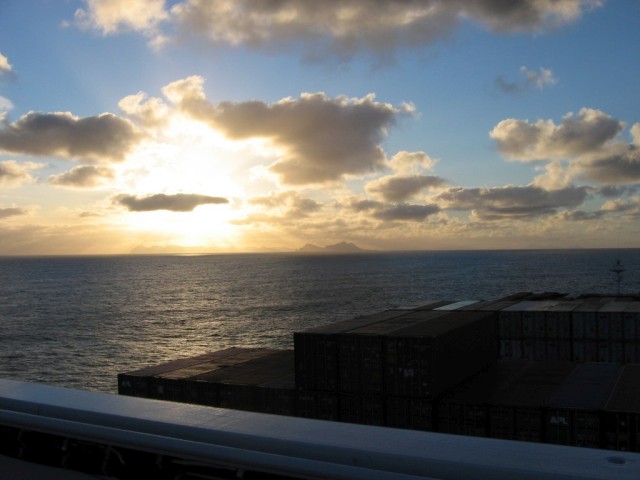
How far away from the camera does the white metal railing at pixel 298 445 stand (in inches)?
77.7

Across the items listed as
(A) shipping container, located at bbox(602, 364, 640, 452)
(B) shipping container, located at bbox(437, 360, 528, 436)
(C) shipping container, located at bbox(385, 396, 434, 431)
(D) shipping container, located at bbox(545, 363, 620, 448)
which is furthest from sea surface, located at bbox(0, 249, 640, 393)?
(A) shipping container, located at bbox(602, 364, 640, 452)

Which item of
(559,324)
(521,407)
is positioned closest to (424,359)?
(521,407)

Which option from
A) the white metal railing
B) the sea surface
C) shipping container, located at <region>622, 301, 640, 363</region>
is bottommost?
the sea surface

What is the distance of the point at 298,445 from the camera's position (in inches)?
87.5

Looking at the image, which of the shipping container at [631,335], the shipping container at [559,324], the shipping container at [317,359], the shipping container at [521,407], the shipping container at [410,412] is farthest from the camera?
the shipping container at [559,324]

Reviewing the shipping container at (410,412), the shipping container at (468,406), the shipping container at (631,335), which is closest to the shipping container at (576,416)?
the shipping container at (468,406)

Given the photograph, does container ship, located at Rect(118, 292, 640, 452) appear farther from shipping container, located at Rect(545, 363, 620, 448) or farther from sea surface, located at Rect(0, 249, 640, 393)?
sea surface, located at Rect(0, 249, 640, 393)

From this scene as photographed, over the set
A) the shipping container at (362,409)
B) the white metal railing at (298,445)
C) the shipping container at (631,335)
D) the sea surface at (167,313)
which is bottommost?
the sea surface at (167,313)

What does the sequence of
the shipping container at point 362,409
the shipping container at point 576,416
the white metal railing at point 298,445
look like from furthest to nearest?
the shipping container at point 362,409 < the shipping container at point 576,416 < the white metal railing at point 298,445

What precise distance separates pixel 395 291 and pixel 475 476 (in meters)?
121

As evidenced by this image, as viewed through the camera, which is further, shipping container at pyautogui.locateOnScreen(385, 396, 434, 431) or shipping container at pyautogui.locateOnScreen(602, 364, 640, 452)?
shipping container at pyautogui.locateOnScreen(385, 396, 434, 431)

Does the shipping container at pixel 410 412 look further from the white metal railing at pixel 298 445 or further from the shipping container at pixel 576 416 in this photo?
the white metal railing at pixel 298 445

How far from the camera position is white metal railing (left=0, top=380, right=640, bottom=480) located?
6.48 feet

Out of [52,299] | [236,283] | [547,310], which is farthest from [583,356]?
[236,283]
